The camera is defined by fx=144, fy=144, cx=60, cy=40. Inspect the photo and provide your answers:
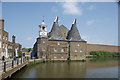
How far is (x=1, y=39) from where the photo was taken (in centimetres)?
2541

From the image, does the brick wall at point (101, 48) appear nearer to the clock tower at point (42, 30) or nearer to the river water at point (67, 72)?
the clock tower at point (42, 30)

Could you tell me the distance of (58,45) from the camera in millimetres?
37688

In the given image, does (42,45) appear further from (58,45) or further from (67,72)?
(67,72)

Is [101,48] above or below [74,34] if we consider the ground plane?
below

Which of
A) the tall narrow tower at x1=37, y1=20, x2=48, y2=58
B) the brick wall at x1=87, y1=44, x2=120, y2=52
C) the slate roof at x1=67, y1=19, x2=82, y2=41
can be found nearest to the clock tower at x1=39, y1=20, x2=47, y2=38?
the tall narrow tower at x1=37, y1=20, x2=48, y2=58

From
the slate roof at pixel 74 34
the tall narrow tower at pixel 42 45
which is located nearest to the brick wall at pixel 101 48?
the slate roof at pixel 74 34

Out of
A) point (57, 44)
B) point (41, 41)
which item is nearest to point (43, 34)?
point (41, 41)

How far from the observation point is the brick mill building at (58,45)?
35.9 m

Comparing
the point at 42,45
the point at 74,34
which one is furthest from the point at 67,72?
the point at 74,34

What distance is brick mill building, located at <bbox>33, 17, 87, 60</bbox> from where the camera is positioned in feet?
118

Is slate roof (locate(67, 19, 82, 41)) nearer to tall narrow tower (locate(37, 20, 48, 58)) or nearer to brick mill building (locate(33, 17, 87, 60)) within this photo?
brick mill building (locate(33, 17, 87, 60))

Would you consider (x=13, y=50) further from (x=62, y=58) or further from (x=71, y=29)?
(x=71, y=29)

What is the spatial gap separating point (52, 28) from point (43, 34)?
16.7 feet

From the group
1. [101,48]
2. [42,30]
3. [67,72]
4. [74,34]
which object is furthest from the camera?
[101,48]
